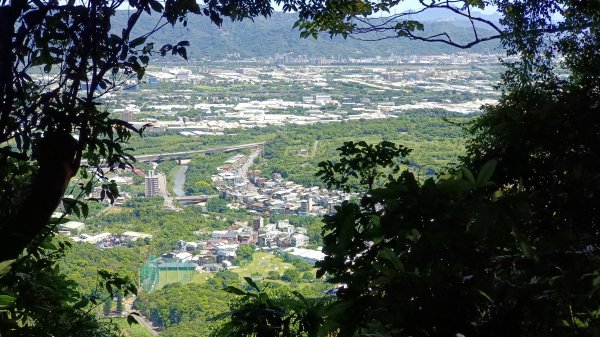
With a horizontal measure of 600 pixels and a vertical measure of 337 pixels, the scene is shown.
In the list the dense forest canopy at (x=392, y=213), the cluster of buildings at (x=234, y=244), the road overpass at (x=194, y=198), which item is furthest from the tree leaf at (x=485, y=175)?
the road overpass at (x=194, y=198)

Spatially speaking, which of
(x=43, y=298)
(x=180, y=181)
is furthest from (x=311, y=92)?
(x=43, y=298)

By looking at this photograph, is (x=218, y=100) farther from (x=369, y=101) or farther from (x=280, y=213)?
(x=280, y=213)

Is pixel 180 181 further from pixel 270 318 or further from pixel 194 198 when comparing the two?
pixel 270 318

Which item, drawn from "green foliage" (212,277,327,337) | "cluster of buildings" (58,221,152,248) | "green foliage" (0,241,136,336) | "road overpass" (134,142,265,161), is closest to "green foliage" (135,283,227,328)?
"cluster of buildings" (58,221,152,248)

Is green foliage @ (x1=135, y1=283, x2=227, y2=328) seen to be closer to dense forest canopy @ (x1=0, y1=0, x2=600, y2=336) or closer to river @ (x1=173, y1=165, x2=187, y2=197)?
dense forest canopy @ (x1=0, y1=0, x2=600, y2=336)

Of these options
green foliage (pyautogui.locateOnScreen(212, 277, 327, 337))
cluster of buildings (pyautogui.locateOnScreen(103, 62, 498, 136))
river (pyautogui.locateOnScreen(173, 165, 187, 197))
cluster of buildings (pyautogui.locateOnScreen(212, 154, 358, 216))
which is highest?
green foliage (pyautogui.locateOnScreen(212, 277, 327, 337))

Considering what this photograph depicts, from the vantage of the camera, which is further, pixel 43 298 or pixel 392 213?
pixel 43 298

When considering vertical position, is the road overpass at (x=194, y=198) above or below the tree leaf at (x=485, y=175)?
below

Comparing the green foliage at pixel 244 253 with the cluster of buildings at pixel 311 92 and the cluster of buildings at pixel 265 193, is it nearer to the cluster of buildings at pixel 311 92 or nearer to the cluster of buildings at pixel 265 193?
the cluster of buildings at pixel 265 193
